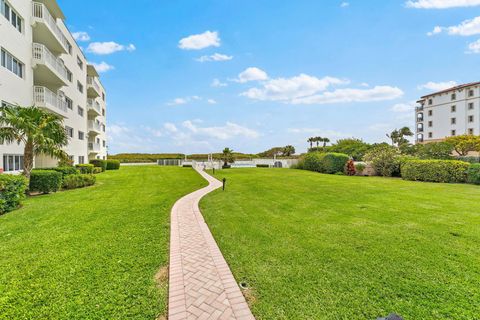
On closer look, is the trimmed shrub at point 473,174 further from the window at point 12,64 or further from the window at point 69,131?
the window at point 69,131

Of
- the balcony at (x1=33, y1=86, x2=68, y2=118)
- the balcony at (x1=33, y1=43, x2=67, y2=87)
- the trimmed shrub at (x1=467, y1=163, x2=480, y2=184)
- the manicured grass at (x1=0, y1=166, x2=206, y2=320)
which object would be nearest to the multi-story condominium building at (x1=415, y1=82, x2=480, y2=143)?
the trimmed shrub at (x1=467, y1=163, x2=480, y2=184)

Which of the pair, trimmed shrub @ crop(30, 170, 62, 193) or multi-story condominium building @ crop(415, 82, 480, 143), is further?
multi-story condominium building @ crop(415, 82, 480, 143)

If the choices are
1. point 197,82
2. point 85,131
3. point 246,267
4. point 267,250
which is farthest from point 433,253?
point 85,131

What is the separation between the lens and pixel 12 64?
12859mm

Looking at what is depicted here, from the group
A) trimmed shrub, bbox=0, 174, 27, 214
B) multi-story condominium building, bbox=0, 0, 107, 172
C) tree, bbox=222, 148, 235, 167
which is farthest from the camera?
tree, bbox=222, 148, 235, 167

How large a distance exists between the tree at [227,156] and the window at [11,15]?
2404 centimetres

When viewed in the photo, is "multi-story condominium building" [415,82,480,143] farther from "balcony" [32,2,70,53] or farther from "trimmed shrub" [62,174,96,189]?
"balcony" [32,2,70,53]

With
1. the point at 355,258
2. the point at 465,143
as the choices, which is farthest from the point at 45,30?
the point at 465,143

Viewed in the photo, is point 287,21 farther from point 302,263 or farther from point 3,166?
→ point 3,166

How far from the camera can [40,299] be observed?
337 centimetres

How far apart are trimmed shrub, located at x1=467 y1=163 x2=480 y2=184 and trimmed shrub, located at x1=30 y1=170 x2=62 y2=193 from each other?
2470 cm

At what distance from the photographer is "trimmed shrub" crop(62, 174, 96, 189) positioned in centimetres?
1353

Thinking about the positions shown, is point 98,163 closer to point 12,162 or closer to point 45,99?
point 45,99

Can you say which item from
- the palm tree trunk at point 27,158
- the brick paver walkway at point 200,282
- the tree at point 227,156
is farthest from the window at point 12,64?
the tree at point 227,156
